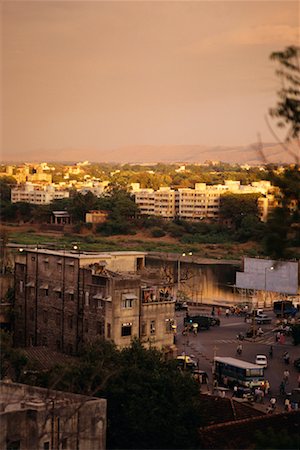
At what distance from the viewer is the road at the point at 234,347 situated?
9727mm

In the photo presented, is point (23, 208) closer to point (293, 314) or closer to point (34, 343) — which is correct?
point (293, 314)

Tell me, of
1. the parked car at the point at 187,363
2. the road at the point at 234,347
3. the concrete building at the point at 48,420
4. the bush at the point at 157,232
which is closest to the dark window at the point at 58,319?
the parked car at the point at 187,363

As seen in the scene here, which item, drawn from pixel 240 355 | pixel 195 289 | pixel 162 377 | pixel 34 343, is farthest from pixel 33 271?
pixel 195 289

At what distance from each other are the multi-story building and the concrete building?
3.08 m

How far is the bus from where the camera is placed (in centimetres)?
898

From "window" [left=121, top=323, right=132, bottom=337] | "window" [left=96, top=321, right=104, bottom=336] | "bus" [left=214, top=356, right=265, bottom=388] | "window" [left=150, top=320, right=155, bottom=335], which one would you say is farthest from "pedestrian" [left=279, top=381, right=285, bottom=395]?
"window" [left=96, top=321, right=104, bottom=336]

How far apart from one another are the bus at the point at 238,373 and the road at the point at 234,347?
16 centimetres

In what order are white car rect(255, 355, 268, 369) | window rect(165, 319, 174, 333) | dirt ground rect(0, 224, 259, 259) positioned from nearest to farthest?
window rect(165, 319, 174, 333) < white car rect(255, 355, 268, 369) < dirt ground rect(0, 224, 259, 259)

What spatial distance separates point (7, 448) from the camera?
5074 mm

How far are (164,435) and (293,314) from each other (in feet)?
25.4

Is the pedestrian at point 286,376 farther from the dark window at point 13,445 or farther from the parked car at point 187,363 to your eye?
the dark window at point 13,445

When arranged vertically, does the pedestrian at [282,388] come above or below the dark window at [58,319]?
below

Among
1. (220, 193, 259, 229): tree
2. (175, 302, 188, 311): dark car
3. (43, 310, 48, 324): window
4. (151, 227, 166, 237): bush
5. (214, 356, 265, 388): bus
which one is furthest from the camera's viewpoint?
(220, 193, 259, 229): tree

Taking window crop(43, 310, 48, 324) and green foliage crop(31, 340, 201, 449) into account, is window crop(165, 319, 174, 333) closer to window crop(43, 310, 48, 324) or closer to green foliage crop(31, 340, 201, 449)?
window crop(43, 310, 48, 324)
